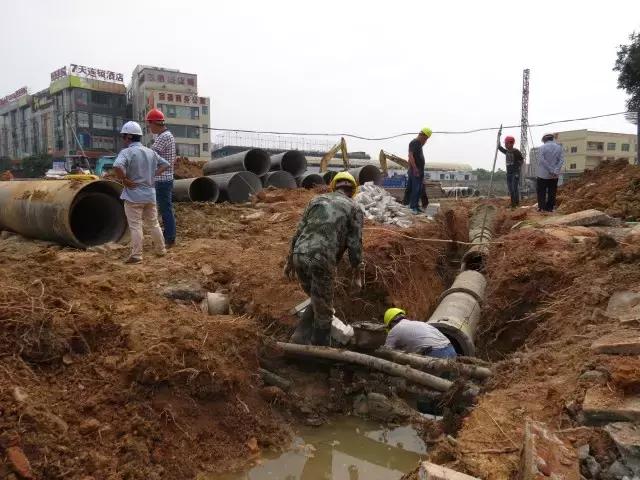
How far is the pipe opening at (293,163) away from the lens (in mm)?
14898

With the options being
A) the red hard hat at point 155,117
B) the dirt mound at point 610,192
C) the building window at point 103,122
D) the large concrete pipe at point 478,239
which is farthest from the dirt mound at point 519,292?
the building window at point 103,122

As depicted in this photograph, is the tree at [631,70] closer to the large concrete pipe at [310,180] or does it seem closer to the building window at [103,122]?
the large concrete pipe at [310,180]

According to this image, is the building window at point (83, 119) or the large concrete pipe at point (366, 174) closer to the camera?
the large concrete pipe at point (366, 174)

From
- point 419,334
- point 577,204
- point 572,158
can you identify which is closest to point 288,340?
point 419,334

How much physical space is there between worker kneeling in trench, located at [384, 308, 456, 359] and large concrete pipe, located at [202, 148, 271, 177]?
359 inches

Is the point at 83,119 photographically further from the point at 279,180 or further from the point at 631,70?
the point at 631,70

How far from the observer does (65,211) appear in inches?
252

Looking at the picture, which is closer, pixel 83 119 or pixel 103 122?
pixel 83 119

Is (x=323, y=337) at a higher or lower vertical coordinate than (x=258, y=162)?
lower

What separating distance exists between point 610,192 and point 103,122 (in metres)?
53.4

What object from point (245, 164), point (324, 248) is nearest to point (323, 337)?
point (324, 248)

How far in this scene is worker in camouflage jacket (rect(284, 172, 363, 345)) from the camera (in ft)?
14.5

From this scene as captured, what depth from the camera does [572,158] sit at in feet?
178

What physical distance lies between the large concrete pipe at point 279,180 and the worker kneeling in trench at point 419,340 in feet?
30.5
